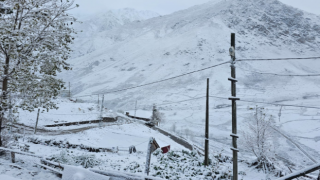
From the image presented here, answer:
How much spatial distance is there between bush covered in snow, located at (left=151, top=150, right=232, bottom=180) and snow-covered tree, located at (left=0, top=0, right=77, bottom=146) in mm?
7282

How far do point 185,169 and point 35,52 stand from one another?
10445mm

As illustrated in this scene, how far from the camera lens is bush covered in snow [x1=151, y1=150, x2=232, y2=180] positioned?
37.1ft

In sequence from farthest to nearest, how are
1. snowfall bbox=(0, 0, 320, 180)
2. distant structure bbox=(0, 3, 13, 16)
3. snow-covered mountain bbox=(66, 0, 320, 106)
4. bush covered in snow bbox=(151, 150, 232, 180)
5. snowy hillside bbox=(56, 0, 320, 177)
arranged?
snow-covered mountain bbox=(66, 0, 320, 106)
snowy hillside bbox=(56, 0, 320, 177)
snowfall bbox=(0, 0, 320, 180)
bush covered in snow bbox=(151, 150, 232, 180)
distant structure bbox=(0, 3, 13, 16)

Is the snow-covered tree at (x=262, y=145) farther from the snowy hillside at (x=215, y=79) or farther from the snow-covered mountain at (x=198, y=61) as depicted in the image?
the snow-covered mountain at (x=198, y=61)

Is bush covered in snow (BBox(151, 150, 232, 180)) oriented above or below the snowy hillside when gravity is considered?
below

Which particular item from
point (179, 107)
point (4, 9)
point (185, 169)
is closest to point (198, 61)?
point (179, 107)

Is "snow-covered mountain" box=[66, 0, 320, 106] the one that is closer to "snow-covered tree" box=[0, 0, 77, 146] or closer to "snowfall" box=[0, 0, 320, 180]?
"snowfall" box=[0, 0, 320, 180]

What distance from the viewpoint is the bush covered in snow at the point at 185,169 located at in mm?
11312

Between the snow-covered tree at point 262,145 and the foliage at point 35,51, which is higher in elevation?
the foliage at point 35,51

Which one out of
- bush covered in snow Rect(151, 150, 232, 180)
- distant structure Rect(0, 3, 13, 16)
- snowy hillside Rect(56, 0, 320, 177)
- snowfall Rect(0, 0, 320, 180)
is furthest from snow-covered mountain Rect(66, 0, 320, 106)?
distant structure Rect(0, 3, 13, 16)

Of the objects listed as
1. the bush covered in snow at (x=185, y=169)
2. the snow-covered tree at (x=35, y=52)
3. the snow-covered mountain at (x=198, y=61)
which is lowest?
the bush covered in snow at (x=185, y=169)

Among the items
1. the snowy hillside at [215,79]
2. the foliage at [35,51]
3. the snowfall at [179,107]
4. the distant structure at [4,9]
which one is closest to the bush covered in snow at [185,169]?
the snowfall at [179,107]

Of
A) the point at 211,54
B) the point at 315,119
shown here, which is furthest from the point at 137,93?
the point at 315,119

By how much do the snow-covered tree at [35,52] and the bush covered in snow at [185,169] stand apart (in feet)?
23.9
